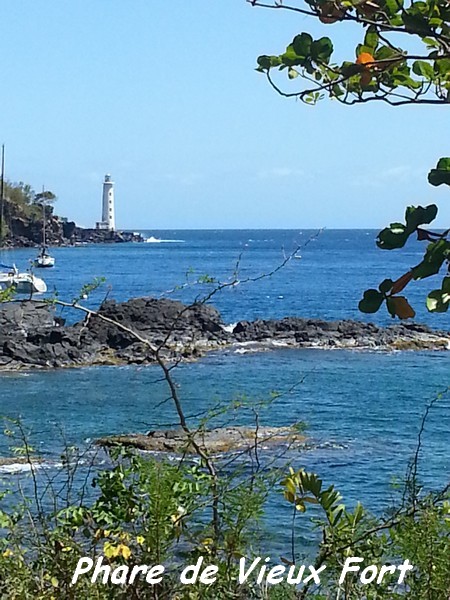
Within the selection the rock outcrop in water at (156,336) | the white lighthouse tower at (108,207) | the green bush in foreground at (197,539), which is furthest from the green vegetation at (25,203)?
the green bush in foreground at (197,539)

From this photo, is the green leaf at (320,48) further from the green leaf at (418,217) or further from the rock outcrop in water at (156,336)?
the rock outcrop in water at (156,336)

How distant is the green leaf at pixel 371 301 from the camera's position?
1610mm

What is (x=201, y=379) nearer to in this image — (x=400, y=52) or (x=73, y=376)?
(x=73, y=376)

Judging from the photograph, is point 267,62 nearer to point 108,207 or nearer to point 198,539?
point 198,539

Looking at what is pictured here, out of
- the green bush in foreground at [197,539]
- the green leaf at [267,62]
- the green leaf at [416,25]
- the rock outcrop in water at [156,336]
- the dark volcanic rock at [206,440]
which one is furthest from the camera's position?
the rock outcrop in water at [156,336]

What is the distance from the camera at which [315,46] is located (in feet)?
6.03

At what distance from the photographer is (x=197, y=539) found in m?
2.70

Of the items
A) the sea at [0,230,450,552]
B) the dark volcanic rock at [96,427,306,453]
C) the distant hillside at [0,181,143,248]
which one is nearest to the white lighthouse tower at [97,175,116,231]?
the distant hillside at [0,181,143,248]

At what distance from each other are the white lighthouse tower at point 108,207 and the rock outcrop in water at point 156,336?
105169mm

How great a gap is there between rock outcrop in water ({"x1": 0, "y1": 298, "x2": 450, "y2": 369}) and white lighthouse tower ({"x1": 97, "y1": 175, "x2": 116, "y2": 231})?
105 metres

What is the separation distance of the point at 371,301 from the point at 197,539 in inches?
51.1

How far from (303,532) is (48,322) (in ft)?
106

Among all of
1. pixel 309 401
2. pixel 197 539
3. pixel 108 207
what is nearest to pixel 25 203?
pixel 108 207

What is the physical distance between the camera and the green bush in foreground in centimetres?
254
